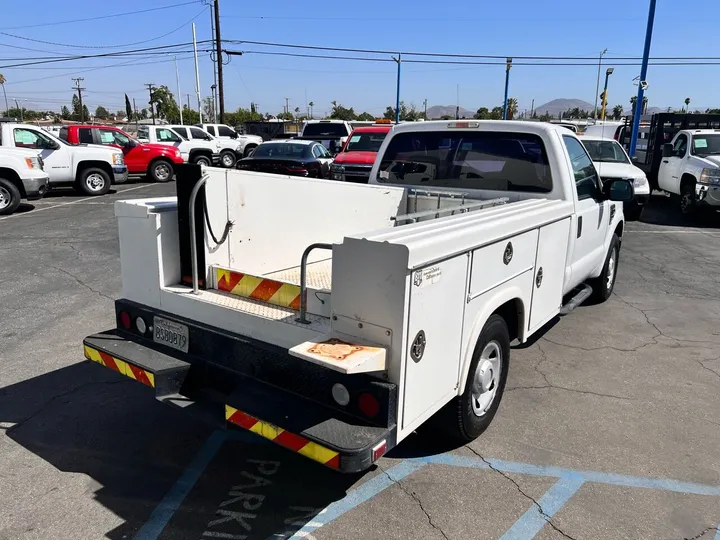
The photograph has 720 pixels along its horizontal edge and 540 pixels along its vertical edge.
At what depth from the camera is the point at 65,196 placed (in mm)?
15312

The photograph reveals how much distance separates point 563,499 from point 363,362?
5.39 feet

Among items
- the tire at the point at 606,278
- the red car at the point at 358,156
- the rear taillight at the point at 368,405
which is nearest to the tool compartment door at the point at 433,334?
the rear taillight at the point at 368,405

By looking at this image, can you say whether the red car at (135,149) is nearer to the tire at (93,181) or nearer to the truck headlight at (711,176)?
the tire at (93,181)

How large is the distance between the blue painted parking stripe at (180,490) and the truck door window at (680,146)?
45.4ft

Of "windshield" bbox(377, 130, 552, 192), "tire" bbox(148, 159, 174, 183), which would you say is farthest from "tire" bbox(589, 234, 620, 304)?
"tire" bbox(148, 159, 174, 183)

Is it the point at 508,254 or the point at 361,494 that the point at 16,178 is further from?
the point at 508,254

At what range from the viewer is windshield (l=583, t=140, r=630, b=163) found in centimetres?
1316

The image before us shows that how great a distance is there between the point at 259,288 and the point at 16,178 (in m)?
11.6

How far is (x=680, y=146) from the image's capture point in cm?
1391

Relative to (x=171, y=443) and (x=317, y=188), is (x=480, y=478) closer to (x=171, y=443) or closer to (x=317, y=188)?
(x=171, y=443)

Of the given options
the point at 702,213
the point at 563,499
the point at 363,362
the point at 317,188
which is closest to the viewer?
the point at 363,362

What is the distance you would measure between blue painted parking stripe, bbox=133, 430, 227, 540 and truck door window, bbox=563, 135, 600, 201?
3430mm

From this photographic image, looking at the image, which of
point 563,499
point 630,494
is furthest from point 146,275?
point 630,494

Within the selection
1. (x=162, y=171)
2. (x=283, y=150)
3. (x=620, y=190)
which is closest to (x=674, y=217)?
(x=283, y=150)
